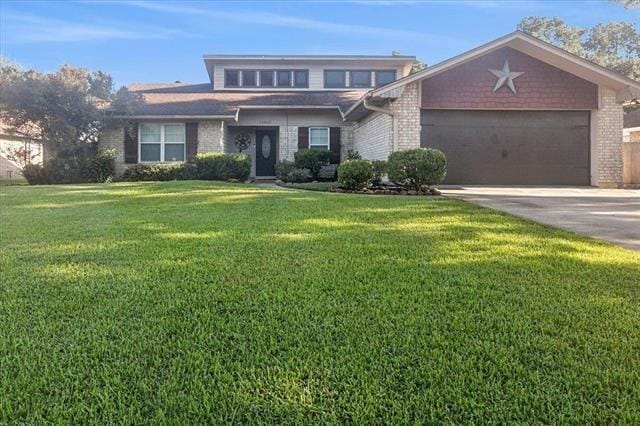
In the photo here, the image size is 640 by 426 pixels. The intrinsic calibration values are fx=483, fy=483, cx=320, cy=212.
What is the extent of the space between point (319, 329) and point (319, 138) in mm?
17306

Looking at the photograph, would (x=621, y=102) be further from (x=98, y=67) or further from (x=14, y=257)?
(x=98, y=67)

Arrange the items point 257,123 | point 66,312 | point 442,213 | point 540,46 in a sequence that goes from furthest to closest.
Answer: point 257,123, point 540,46, point 442,213, point 66,312

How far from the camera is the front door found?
2000 cm

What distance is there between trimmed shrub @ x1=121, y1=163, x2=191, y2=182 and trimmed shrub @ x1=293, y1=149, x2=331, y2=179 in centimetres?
408

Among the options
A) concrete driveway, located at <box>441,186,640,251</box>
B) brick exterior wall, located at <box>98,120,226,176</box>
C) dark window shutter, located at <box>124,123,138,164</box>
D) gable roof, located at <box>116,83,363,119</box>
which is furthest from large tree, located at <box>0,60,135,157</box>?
concrete driveway, located at <box>441,186,640,251</box>

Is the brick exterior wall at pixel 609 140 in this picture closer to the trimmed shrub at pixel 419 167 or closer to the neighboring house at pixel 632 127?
the trimmed shrub at pixel 419 167

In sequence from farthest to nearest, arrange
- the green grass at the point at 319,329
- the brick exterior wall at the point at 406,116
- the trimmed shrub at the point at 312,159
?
1. the trimmed shrub at the point at 312,159
2. the brick exterior wall at the point at 406,116
3. the green grass at the point at 319,329

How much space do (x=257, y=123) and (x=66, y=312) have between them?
17.1 metres

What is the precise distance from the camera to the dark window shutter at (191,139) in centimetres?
1838

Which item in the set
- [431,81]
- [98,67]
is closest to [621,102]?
[431,81]

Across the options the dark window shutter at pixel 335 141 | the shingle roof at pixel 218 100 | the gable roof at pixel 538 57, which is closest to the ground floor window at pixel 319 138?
the dark window shutter at pixel 335 141

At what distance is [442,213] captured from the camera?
7430 mm

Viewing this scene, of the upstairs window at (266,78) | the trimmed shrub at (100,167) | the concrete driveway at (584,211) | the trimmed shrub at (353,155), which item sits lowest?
the concrete driveway at (584,211)

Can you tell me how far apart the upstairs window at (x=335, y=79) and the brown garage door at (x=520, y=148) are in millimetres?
9416
